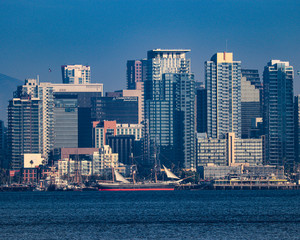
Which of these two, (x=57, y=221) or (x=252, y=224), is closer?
(x=252, y=224)

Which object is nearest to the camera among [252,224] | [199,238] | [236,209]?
[199,238]

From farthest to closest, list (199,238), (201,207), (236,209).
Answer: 1. (201,207)
2. (236,209)
3. (199,238)

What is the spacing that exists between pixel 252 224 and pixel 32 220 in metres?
39.5

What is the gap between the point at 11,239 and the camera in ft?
384

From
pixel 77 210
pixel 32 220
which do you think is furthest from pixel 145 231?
pixel 77 210

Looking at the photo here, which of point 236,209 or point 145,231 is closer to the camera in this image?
point 145,231

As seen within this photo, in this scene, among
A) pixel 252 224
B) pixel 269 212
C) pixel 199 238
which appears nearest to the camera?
pixel 199 238

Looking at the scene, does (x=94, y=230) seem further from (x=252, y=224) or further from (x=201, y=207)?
(x=201, y=207)

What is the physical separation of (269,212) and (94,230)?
46.6m

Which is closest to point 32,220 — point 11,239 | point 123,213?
point 123,213

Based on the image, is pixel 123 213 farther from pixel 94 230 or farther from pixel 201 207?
pixel 94 230

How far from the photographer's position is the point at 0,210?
18500 cm

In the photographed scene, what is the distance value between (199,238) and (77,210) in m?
68.1

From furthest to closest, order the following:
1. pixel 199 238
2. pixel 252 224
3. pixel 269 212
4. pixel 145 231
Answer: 1. pixel 269 212
2. pixel 252 224
3. pixel 145 231
4. pixel 199 238
